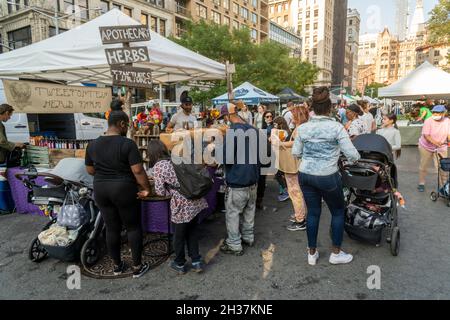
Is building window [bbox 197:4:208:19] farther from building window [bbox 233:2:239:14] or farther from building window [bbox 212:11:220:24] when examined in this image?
building window [bbox 233:2:239:14]

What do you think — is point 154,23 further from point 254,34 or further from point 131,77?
point 131,77

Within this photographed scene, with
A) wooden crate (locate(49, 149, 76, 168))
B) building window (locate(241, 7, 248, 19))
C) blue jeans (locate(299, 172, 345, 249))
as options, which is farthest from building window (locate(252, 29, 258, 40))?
blue jeans (locate(299, 172, 345, 249))

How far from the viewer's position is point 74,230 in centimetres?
342

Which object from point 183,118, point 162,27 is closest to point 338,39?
point 162,27

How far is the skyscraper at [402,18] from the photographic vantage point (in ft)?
A: 381

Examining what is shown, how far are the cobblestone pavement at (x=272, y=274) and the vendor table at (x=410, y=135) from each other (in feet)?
29.6

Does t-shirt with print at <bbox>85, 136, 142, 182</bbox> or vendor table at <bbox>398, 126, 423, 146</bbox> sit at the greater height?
t-shirt with print at <bbox>85, 136, 142, 182</bbox>

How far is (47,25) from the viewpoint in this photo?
21.0 m

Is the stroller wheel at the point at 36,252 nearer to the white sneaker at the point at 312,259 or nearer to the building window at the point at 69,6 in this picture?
the white sneaker at the point at 312,259

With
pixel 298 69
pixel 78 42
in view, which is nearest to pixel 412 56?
pixel 298 69

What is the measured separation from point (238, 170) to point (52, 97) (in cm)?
342

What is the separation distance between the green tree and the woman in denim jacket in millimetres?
17237

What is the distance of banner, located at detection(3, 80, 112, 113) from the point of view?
453cm

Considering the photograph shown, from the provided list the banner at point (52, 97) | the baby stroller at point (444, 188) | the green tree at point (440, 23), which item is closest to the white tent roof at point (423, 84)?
the baby stroller at point (444, 188)
